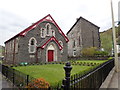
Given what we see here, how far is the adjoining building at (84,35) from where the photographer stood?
3481 cm

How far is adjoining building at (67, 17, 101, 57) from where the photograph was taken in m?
34.8

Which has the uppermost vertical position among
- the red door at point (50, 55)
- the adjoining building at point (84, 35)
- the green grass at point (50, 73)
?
the adjoining building at point (84, 35)

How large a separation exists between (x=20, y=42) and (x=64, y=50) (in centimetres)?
1005

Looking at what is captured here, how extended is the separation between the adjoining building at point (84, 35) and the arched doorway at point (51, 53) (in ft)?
50.9

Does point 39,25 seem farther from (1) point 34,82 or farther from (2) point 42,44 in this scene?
(1) point 34,82

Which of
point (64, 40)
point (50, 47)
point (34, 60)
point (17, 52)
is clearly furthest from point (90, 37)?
point (17, 52)

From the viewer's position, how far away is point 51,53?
20656 millimetres

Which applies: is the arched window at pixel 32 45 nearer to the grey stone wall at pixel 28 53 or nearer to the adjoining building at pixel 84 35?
the grey stone wall at pixel 28 53

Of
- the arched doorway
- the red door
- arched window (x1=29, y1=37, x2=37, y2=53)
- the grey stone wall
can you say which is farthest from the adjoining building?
arched window (x1=29, y1=37, x2=37, y2=53)

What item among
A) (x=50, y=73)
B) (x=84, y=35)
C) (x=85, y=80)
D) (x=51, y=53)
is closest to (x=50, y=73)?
(x=50, y=73)

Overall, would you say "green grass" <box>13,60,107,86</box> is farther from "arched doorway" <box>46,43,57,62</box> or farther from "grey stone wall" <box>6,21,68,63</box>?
"arched doorway" <box>46,43,57,62</box>

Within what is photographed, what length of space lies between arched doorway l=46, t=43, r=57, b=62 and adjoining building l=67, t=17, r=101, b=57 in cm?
1551

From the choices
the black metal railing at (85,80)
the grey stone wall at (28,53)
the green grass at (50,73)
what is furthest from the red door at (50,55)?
the black metal railing at (85,80)

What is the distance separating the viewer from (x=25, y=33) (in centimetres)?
1862
